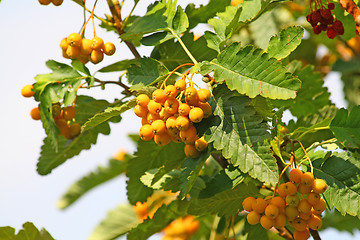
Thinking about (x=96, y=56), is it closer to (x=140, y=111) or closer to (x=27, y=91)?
(x=27, y=91)

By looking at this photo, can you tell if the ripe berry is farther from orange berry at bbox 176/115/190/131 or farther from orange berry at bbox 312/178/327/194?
orange berry at bbox 312/178/327/194

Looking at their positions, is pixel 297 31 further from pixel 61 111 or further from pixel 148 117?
pixel 61 111

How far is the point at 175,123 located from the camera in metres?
1.60

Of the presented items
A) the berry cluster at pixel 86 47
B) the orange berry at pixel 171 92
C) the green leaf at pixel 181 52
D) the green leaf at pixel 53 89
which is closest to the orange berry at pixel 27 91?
the green leaf at pixel 53 89

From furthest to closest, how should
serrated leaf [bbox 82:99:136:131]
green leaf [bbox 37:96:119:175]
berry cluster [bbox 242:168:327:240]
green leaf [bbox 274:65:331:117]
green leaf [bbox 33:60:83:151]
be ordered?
green leaf [bbox 274:65:331:117]
green leaf [bbox 37:96:119:175]
green leaf [bbox 33:60:83:151]
serrated leaf [bbox 82:99:136:131]
berry cluster [bbox 242:168:327:240]

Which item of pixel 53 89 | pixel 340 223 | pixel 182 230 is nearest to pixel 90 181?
pixel 182 230

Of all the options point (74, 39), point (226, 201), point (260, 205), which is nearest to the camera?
point (260, 205)

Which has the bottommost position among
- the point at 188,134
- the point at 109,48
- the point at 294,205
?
the point at 294,205

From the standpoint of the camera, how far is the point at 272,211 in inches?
63.5

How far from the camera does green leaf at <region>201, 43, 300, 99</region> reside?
4.99ft

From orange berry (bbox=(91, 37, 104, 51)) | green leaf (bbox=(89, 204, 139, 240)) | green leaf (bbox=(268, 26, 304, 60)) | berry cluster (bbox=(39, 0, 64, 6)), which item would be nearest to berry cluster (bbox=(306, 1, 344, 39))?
green leaf (bbox=(268, 26, 304, 60))

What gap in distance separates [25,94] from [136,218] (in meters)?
1.34

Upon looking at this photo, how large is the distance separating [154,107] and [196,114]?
6.3 inches

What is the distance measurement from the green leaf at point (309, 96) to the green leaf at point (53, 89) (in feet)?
3.78
